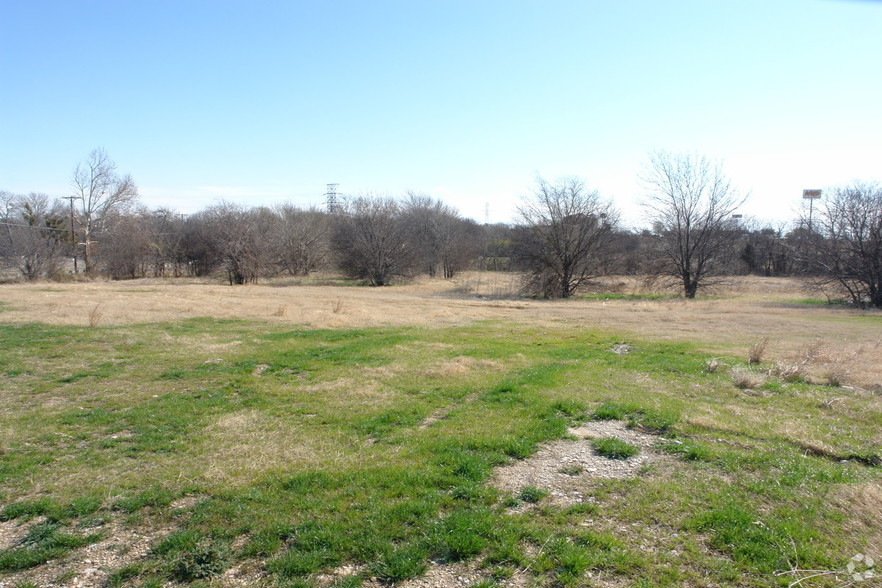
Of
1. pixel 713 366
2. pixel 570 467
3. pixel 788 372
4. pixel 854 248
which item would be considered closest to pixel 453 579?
pixel 570 467

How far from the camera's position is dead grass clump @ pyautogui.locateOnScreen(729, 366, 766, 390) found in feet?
30.2

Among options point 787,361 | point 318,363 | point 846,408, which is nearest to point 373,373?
point 318,363

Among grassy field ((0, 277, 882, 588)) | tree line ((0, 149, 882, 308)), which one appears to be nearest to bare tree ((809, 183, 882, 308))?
tree line ((0, 149, 882, 308))

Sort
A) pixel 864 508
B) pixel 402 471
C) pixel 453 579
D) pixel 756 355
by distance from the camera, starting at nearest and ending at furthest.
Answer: pixel 453 579, pixel 864 508, pixel 402 471, pixel 756 355

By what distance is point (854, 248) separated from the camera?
27812 mm

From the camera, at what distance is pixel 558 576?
11.6 feet

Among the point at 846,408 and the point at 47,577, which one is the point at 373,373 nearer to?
the point at 47,577

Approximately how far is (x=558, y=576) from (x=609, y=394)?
17.9 feet

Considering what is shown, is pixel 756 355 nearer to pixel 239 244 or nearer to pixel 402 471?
pixel 402 471

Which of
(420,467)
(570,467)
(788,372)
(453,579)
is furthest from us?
(788,372)

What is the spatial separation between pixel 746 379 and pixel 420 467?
22.5ft

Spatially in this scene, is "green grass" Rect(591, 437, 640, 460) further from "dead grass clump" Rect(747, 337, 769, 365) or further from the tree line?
the tree line

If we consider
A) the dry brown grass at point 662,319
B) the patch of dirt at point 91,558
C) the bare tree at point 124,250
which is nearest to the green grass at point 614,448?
the patch of dirt at point 91,558

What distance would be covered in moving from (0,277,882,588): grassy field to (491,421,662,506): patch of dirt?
72 mm
